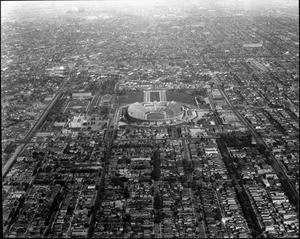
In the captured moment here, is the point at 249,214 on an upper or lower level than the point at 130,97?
upper

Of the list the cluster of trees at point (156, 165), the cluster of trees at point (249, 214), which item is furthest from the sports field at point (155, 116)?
the cluster of trees at point (249, 214)

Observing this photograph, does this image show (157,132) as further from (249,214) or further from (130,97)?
(249,214)

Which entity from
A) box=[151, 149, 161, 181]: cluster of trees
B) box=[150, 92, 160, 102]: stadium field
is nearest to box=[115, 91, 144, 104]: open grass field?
box=[150, 92, 160, 102]: stadium field

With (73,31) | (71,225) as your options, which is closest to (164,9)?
(73,31)

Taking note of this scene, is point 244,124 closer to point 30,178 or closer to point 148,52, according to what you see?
point 30,178

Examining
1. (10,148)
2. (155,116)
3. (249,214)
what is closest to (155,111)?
(155,116)

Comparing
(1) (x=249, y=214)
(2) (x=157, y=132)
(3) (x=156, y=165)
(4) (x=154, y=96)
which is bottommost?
(4) (x=154, y=96)

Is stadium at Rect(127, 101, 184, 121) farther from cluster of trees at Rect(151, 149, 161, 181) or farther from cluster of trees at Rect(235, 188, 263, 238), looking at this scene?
cluster of trees at Rect(235, 188, 263, 238)
